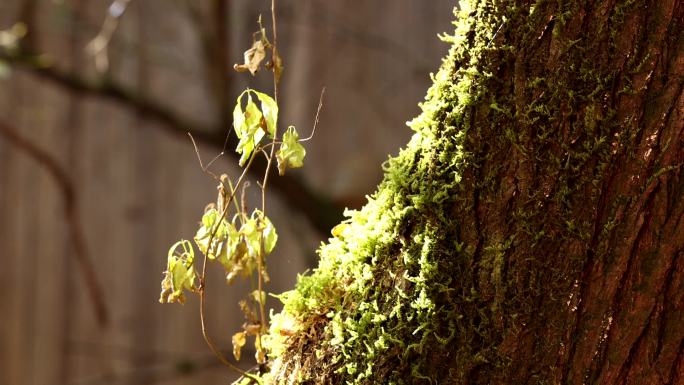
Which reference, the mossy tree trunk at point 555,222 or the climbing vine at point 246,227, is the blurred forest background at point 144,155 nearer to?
the climbing vine at point 246,227

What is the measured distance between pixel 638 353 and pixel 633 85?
1.00ft

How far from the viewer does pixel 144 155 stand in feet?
14.2

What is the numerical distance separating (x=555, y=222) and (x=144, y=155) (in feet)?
11.9

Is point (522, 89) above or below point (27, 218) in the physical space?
below

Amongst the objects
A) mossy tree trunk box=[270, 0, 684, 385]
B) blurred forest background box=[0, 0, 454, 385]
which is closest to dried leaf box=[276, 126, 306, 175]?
mossy tree trunk box=[270, 0, 684, 385]

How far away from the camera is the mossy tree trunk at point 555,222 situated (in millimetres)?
921

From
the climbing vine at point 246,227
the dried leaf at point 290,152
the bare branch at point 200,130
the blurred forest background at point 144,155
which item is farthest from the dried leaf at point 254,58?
the blurred forest background at point 144,155

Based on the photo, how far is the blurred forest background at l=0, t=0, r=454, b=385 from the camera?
4.04 m

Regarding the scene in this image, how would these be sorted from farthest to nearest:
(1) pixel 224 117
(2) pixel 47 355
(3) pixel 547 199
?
(2) pixel 47 355
(1) pixel 224 117
(3) pixel 547 199

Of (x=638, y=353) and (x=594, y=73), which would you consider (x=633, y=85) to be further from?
(x=638, y=353)

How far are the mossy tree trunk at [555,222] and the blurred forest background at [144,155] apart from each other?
9.52ft

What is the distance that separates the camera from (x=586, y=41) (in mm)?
935

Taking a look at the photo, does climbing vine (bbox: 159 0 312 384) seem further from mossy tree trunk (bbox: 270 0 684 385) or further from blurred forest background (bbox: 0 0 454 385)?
blurred forest background (bbox: 0 0 454 385)

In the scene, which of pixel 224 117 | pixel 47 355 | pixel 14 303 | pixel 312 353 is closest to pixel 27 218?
pixel 14 303
